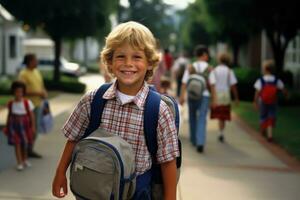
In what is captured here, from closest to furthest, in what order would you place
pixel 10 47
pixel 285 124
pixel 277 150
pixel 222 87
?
1. pixel 277 150
2. pixel 222 87
3. pixel 285 124
4. pixel 10 47

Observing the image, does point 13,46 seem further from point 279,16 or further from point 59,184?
point 59,184

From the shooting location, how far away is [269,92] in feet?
35.5

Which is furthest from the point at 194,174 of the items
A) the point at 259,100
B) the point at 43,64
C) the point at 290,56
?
the point at 43,64

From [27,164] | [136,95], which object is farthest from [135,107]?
[27,164]

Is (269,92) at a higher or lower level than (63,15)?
lower

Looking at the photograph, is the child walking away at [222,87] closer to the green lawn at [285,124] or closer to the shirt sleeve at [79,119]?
the green lawn at [285,124]

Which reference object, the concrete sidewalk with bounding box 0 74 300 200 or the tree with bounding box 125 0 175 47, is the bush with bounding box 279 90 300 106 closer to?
the tree with bounding box 125 0 175 47

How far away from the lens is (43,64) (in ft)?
140

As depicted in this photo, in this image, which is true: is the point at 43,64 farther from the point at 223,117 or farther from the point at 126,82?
the point at 126,82

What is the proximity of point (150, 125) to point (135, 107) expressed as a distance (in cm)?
12

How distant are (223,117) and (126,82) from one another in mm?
7867

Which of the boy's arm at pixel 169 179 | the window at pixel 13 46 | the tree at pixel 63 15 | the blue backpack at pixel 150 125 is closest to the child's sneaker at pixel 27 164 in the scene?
the tree at pixel 63 15

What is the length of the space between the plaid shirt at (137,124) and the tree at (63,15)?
845 centimetres

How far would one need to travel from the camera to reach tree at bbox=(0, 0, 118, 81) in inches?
480
